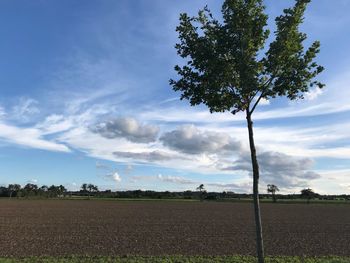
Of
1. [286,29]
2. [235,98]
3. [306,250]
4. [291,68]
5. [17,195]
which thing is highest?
[17,195]

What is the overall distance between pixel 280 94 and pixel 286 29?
167 centimetres

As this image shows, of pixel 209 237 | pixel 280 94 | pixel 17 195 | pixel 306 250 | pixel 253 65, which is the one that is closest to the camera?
pixel 253 65

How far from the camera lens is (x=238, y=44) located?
11047mm

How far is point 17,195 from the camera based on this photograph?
19075cm

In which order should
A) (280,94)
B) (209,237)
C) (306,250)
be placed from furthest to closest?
(209,237) < (306,250) < (280,94)

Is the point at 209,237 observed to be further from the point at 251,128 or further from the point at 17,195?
the point at 17,195

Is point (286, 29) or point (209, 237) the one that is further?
point (209, 237)

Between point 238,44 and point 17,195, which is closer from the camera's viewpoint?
point 238,44

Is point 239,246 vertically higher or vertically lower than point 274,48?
lower

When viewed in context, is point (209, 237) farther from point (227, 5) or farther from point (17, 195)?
point (17, 195)

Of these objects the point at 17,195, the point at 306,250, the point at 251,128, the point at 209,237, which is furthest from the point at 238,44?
the point at 17,195

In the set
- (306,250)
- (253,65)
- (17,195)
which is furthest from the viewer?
(17,195)

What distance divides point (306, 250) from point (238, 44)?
54.4ft

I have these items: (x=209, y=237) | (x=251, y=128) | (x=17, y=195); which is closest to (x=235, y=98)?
(x=251, y=128)
